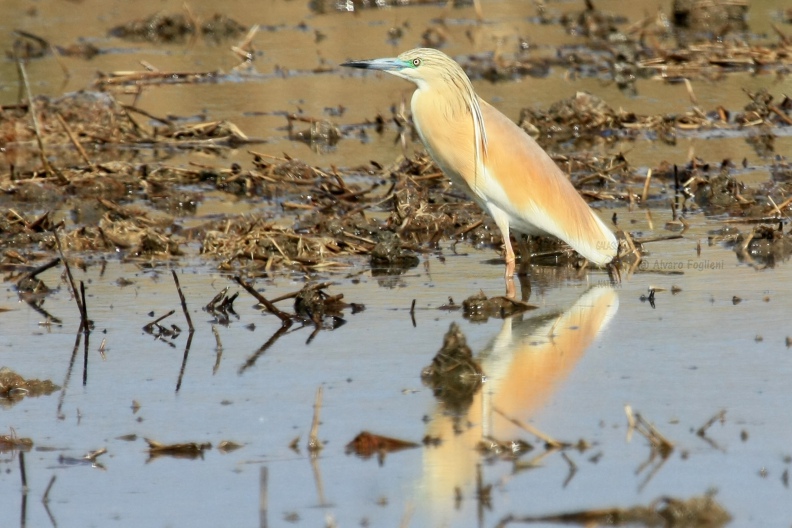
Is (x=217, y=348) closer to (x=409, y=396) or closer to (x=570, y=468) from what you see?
(x=409, y=396)

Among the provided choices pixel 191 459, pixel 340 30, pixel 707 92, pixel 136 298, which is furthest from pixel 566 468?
Result: pixel 340 30

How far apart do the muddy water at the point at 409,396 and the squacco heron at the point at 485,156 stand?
352 mm

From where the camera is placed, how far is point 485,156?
748cm

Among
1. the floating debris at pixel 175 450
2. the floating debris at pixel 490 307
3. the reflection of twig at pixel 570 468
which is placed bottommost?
the floating debris at pixel 490 307

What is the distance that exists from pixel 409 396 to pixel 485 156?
8.92 feet

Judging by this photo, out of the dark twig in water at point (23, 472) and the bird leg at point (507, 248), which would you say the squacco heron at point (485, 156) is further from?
the dark twig in water at point (23, 472)

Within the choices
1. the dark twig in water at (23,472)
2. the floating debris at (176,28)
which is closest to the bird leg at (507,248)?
the dark twig in water at (23,472)

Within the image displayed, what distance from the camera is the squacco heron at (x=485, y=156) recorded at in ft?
24.3

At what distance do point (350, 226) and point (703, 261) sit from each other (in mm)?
2250

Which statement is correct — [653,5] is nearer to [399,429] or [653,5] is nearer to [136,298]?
[136,298]

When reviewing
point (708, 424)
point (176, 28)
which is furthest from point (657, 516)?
point (176, 28)

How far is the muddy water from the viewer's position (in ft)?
13.3

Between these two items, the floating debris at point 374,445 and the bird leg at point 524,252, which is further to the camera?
the bird leg at point 524,252

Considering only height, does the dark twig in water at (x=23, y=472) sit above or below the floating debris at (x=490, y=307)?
above
